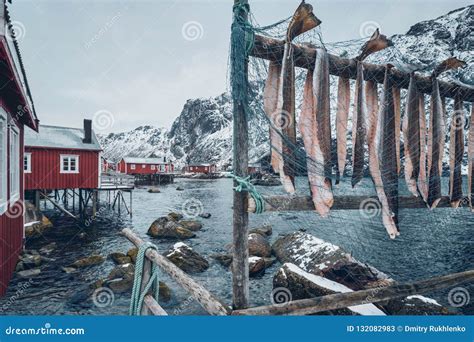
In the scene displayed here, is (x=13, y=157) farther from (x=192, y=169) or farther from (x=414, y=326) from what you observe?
(x=192, y=169)

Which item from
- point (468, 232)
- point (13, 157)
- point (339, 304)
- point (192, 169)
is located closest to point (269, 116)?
point (339, 304)

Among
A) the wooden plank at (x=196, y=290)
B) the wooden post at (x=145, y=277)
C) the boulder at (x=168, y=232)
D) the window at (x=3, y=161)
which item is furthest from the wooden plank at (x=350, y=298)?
the boulder at (x=168, y=232)

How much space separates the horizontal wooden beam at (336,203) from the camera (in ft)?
8.88

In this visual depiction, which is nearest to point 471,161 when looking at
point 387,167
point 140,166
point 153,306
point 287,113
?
point 387,167

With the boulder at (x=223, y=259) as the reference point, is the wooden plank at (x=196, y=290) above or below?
above

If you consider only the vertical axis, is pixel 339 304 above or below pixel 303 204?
below

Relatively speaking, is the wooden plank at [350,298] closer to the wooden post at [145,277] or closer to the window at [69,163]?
the wooden post at [145,277]

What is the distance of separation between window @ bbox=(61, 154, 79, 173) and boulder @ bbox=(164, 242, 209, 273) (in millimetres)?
12949

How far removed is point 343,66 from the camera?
10.4ft

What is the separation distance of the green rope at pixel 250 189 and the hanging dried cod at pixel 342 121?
44.5 inches

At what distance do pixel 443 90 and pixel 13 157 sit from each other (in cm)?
1068

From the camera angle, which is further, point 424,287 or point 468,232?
point 468,232

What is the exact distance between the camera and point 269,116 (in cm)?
285

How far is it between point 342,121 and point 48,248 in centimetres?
1633
